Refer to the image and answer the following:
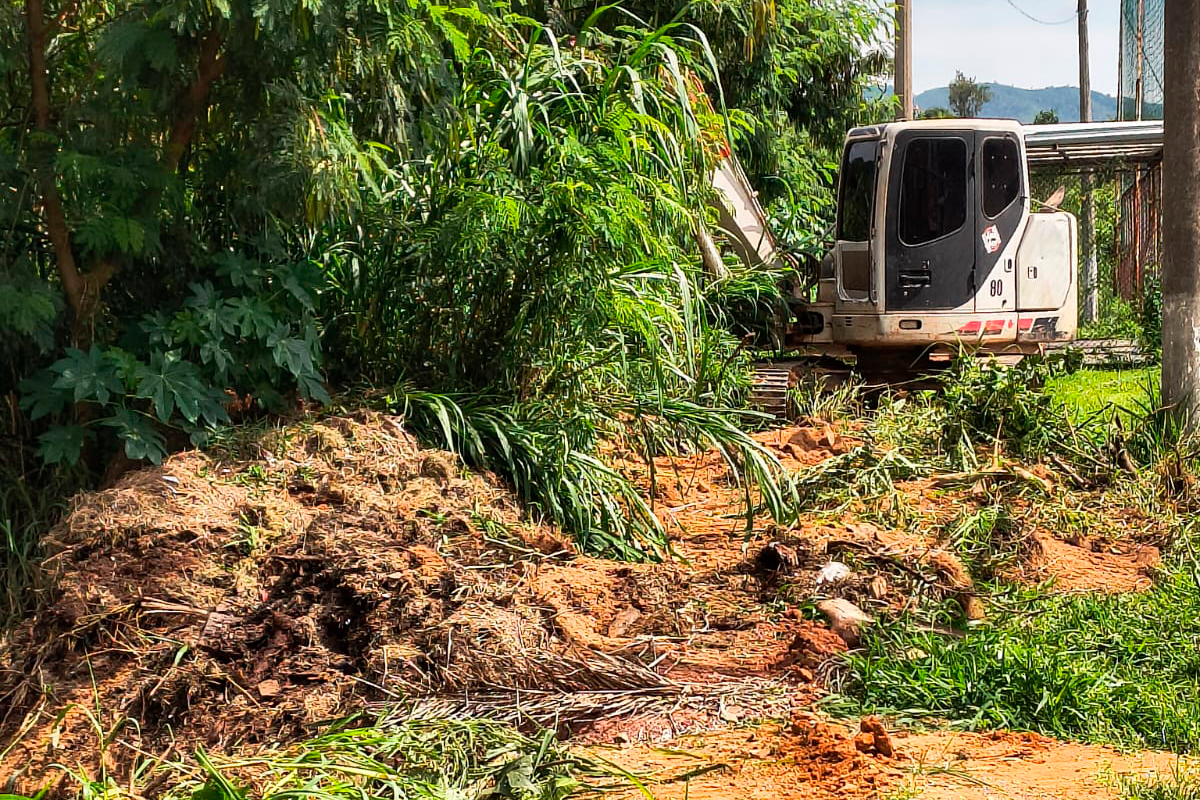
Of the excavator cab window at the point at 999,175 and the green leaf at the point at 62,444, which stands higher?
the excavator cab window at the point at 999,175

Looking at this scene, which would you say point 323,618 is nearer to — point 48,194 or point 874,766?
point 874,766

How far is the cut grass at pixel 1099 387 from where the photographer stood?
33.0 feet

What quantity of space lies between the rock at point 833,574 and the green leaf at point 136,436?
2.65 meters

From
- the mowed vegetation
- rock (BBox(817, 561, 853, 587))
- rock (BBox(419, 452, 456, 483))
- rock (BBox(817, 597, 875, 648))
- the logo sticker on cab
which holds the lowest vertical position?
the mowed vegetation

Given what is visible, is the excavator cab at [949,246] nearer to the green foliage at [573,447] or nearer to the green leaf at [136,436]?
the green foliage at [573,447]

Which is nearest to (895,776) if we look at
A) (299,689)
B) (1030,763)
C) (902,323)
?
(1030,763)

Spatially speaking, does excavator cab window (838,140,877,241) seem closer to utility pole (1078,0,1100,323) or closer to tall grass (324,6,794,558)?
tall grass (324,6,794,558)

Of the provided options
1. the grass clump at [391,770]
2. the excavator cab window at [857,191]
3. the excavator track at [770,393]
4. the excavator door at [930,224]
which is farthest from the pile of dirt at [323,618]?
the excavator cab window at [857,191]

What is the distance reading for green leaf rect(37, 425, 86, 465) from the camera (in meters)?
4.73

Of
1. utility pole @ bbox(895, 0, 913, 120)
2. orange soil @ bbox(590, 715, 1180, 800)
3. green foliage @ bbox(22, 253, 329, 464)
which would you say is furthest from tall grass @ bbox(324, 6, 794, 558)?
utility pole @ bbox(895, 0, 913, 120)

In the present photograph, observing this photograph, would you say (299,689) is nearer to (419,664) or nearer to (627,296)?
(419,664)

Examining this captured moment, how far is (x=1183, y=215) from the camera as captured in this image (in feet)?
24.1

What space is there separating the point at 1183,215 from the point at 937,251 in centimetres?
383

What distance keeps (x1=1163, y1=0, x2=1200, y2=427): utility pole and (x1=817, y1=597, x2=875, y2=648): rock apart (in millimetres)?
3462
